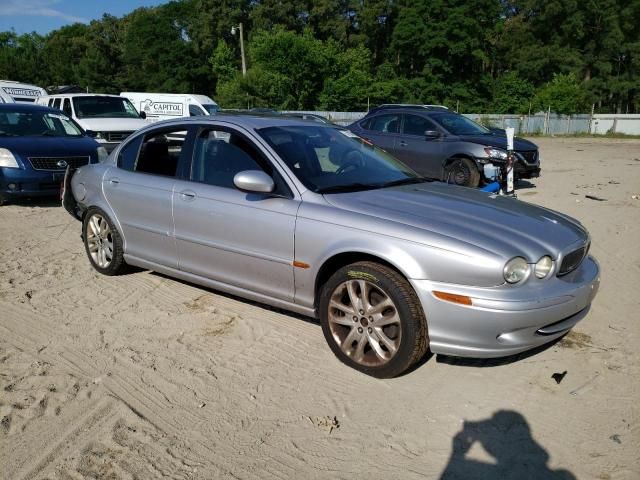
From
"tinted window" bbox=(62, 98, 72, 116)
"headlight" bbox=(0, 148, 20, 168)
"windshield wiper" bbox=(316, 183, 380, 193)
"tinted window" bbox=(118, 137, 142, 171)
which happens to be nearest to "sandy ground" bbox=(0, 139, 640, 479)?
"windshield wiper" bbox=(316, 183, 380, 193)

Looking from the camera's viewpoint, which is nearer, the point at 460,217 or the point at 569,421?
the point at 569,421

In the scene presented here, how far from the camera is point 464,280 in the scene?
3.30m

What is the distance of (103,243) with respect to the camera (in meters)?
5.70

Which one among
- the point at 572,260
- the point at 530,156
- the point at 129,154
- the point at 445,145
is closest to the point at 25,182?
the point at 129,154

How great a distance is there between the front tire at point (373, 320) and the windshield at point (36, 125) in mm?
8383

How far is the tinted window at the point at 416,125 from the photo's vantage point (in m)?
11.6

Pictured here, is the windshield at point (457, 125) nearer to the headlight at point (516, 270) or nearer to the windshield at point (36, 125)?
the windshield at point (36, 125)

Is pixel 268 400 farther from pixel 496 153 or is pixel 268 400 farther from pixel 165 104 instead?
pixel 165 104

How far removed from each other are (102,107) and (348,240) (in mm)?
13184

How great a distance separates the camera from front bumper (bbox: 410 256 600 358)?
3.27 meters

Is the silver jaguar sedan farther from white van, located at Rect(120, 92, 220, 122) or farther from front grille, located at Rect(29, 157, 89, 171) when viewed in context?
white van, located at Rect(120, 92, 220, 122)

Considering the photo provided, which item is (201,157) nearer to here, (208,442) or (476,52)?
(208,442)

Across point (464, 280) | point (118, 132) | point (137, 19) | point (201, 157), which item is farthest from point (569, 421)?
point (137, 19)

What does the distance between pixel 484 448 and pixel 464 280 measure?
915 mm
